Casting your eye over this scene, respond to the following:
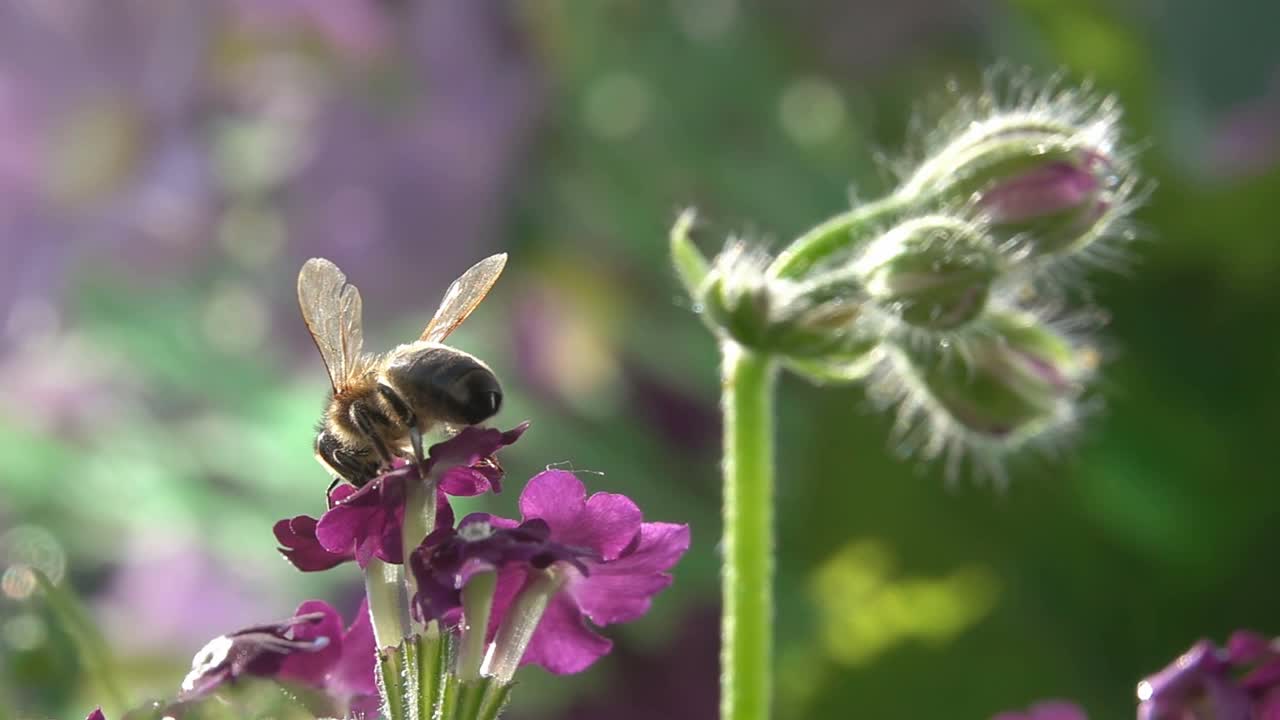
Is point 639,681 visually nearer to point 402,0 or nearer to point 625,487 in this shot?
point 625,487

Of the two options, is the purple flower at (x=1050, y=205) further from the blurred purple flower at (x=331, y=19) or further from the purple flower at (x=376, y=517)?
the blurred purple flower at (x=331, y=19)

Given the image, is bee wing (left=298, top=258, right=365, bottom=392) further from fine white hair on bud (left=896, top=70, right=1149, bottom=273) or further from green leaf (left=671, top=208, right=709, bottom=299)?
fine white hair on bud (left=896, top=70, right=1149, bottom=273)

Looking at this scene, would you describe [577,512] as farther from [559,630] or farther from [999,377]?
[999,377]

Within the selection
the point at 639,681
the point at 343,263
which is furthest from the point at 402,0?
the point at 639,681

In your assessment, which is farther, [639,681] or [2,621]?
[639,681]

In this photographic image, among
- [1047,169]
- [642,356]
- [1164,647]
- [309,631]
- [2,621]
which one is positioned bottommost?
[309,631]

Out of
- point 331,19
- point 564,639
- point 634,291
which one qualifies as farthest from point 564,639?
point 331,19

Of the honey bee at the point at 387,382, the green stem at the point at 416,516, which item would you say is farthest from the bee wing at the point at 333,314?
the green stem at the point at 416,516
